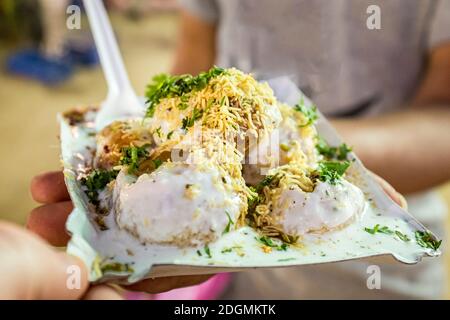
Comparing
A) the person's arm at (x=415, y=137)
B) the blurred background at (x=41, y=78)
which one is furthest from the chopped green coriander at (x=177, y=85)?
the blurred background at (x=41, y=78)

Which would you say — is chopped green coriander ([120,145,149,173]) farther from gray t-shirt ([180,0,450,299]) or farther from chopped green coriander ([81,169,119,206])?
gray t-shirt ([180,0,450,299])

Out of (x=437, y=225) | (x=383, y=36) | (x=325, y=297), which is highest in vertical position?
(x=383, y=36)

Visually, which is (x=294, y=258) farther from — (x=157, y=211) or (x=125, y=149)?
(x=125, y=149)

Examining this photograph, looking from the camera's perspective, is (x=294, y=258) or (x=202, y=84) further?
(x=202, y=84)

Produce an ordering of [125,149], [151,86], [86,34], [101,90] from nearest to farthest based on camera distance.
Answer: [125,149]
[151,86]
[101,90]
[86,34]

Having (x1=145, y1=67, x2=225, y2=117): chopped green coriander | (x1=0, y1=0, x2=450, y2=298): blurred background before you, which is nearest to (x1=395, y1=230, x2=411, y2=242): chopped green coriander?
(x1=145, y1=67, x2=225, y2=117): chopped green coriander

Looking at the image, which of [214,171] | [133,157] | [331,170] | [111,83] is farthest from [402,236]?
[111,83]

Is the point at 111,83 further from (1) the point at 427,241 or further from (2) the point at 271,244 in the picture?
(1) the point at 427,241

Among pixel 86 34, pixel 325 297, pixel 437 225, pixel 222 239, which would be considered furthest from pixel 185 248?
pixel 86 34
